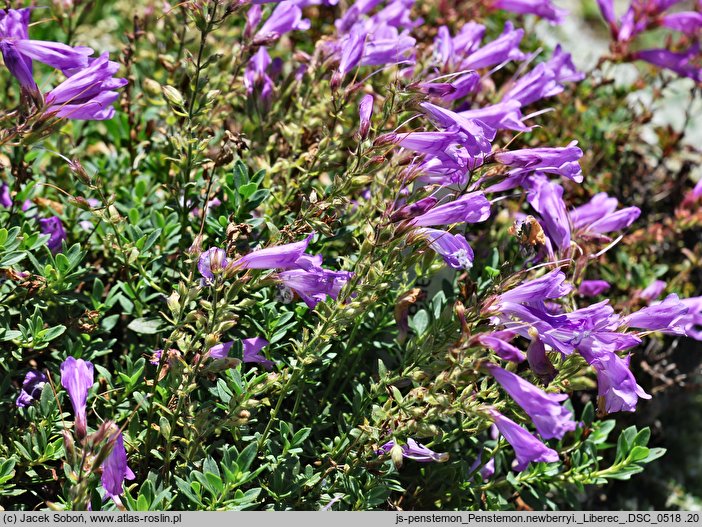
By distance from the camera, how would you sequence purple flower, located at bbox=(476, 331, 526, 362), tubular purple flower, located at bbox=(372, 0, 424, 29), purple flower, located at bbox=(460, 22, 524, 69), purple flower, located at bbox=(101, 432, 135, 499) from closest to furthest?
purple flower, located at bbox=(476, 331, 526, 362), purple flower, located at bbox=(101, 432, 135, 499), purple flower, located at bbox=(460, 22, 524, 69), tubular purple flower, located at bbox=(372, 0, 424, 29)

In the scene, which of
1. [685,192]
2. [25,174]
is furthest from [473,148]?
[685,192]

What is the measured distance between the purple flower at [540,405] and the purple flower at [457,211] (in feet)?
1.38

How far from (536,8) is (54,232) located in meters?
2.56

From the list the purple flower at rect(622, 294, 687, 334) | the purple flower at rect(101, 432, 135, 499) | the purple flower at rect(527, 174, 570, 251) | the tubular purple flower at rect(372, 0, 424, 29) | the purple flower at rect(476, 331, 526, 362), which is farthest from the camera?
the tubular purple flower at rect(372, 0, 424, 29)

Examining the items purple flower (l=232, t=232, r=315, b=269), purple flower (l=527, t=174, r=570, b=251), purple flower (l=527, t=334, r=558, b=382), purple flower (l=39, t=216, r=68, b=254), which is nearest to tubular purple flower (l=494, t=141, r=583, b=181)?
purple flower (l=527, t=174, r=570, b=251)

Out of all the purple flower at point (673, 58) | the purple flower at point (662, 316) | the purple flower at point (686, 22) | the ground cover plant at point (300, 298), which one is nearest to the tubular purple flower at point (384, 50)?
the ground cover plant at point (300, 298)

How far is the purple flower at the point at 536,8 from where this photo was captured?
3807mm

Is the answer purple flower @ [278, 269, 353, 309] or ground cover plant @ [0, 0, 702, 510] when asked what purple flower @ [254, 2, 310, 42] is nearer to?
ground cover plant @ [0, 0, 702, 510]

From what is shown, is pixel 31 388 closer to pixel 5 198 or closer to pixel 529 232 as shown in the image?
pixel 5 198

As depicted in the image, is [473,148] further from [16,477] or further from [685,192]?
[685,192]

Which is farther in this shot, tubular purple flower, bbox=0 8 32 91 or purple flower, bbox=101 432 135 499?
tubular purple flower, bbox=0 8 32 91

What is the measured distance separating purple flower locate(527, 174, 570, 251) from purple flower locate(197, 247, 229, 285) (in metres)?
1.02

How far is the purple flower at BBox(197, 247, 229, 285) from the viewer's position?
182 centimetres

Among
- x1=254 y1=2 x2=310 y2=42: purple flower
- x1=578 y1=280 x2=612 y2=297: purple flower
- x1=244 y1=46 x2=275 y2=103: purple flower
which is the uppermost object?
x1=254 y1=2 x2=310 y2=42: purple flower
